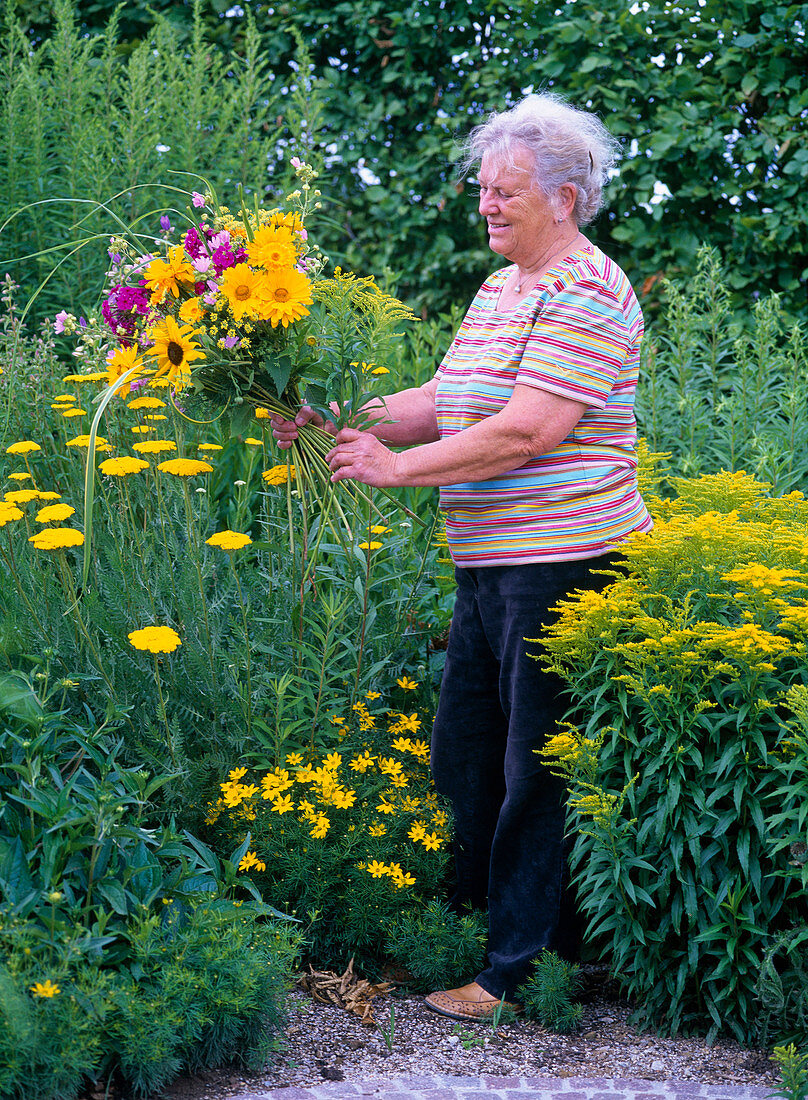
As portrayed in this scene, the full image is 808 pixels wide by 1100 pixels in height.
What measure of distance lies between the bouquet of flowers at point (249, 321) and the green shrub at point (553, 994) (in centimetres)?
137

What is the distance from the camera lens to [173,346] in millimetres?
2559

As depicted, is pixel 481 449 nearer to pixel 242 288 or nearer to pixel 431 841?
pixel 242 288

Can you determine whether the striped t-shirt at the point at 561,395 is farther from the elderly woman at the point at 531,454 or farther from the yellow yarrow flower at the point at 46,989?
the yellow yarrow flower at the point at 46,989

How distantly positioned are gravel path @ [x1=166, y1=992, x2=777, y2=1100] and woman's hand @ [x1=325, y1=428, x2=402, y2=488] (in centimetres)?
125

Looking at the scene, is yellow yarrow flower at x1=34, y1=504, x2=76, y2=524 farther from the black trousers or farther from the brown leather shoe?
the brown leather shoe

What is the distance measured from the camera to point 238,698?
9.88ft

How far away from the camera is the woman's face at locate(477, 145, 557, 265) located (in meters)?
2.72

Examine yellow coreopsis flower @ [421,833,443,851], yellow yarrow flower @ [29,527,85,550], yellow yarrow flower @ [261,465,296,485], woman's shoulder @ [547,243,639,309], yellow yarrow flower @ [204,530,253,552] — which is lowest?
Answer: yellow coreopsis flower @ [421,833,443,851]

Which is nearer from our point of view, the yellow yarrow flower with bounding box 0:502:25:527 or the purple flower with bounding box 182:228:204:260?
the purple flower with bounding box 182:228:204:260

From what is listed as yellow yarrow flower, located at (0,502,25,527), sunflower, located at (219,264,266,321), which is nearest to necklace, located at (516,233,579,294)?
sunflower, located at (219,264,266,321)

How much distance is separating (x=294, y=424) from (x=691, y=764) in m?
1.30

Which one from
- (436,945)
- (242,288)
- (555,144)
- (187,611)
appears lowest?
(436,945)

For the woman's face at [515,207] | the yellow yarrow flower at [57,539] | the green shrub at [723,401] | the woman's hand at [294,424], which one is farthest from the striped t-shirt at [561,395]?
the green shrub at [723,401]

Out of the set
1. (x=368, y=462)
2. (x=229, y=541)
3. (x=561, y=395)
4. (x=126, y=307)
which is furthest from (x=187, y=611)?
(x=561, y=395)
